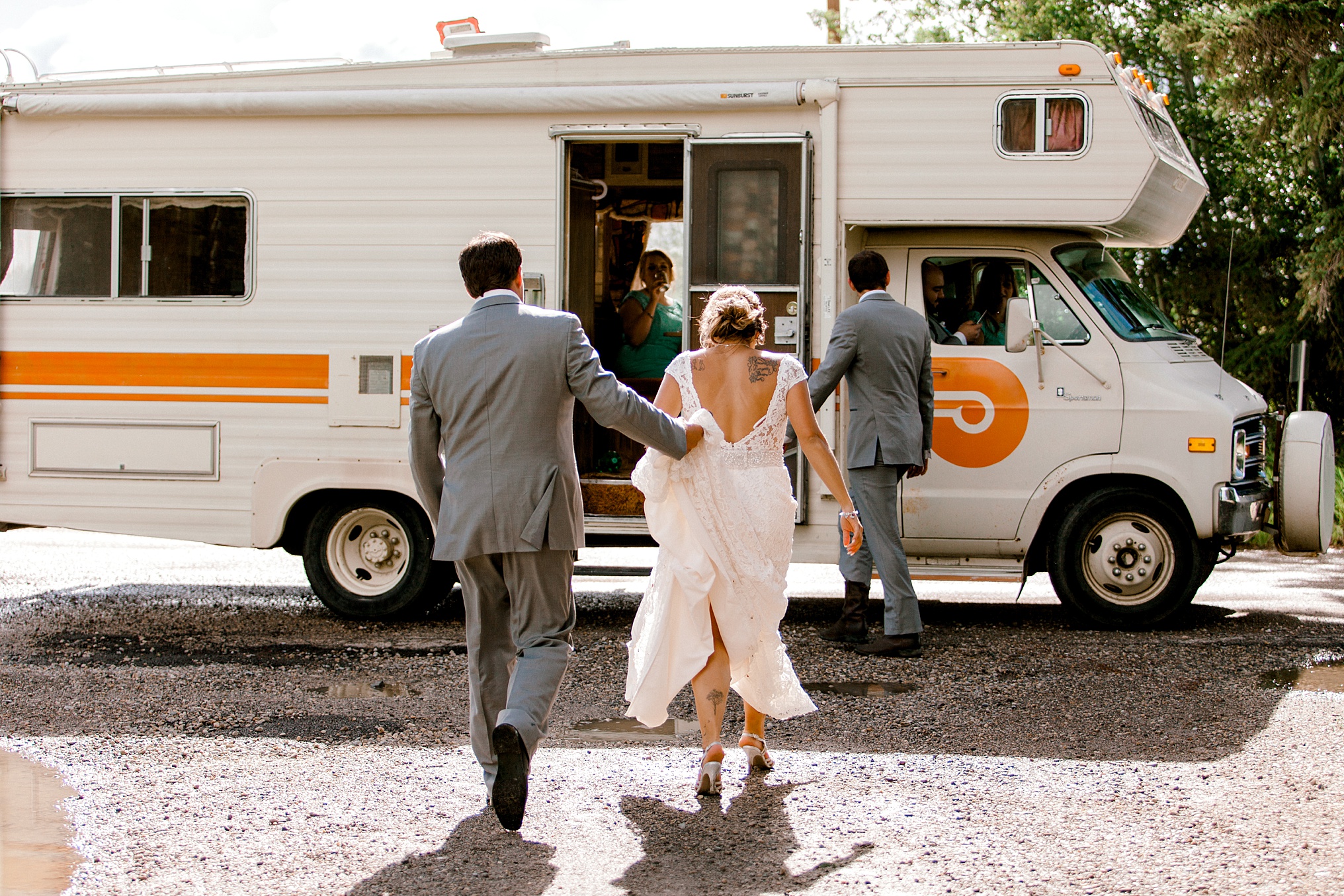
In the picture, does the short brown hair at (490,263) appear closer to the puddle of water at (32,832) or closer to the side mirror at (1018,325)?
the puddle of water at (32,832)

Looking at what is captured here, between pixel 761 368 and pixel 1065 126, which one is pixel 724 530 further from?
pixel 1065 126

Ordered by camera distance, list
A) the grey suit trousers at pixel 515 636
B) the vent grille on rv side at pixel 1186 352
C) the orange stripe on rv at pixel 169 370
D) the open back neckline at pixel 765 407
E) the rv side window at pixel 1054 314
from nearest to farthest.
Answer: the grey suit trousers at pixel 515 636 < the open back neckline at pixel 765 407 < the rv side window at pixel 1054 314 < the vent grille on rv side at pixel 1186 352 < the orange stripe on rv at pixel 169 370

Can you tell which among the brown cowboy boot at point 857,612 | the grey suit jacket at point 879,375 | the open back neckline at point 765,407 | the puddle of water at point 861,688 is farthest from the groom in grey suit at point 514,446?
the brown cowboy boot at point 857,612

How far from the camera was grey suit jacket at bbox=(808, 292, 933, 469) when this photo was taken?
6.69 meters

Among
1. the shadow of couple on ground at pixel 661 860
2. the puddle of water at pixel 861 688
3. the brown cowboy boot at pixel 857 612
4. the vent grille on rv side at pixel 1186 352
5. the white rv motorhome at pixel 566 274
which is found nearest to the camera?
the shadow of couple on ground at pixel 661 860

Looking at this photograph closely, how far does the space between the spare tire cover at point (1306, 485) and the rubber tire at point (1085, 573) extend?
469mm

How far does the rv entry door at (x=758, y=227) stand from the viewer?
24.0ft

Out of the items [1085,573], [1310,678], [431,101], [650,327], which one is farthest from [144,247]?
[1310,678]

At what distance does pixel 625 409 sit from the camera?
4262 mm

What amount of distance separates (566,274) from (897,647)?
264cm

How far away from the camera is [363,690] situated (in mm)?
6117

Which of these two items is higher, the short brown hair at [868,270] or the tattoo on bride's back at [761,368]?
the short brown hair at [868,270]

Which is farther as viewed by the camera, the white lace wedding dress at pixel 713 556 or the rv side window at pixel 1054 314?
the rv side window at pixel 1054 314

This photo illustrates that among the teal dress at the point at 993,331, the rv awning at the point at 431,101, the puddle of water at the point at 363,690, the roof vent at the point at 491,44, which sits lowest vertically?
the puddle of water at the point at 363,690
